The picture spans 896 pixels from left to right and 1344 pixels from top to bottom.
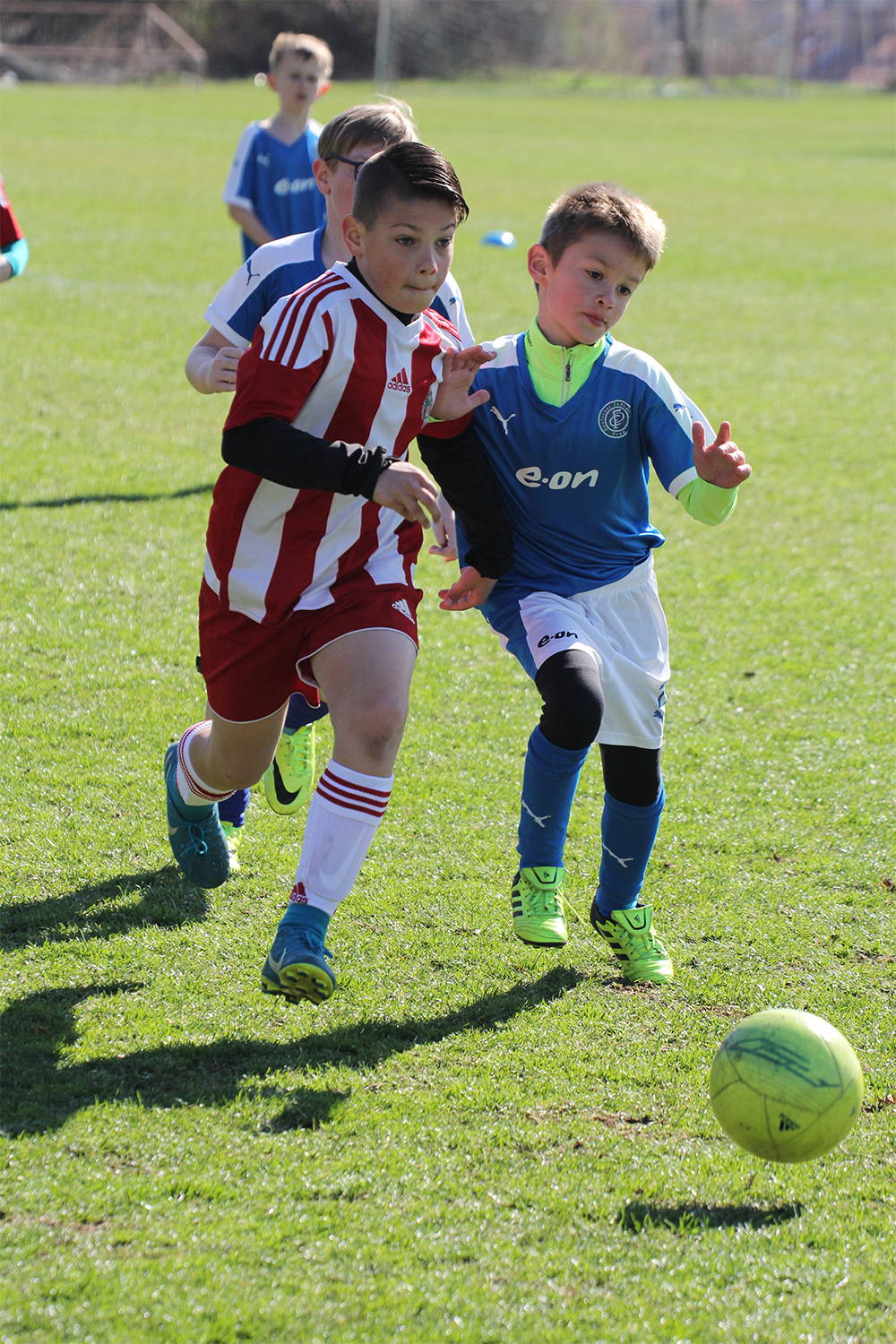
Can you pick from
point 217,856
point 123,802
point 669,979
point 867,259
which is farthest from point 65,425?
point 867,259

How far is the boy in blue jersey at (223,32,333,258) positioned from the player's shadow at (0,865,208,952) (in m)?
4.71

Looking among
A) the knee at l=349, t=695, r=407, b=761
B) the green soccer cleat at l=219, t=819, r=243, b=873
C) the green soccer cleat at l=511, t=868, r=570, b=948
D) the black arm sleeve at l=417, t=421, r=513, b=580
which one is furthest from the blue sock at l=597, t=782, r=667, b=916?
the green soccer cleat at l=219, t=819, r=243, b=873

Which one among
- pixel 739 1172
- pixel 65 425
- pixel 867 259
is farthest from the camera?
pixel 867 259

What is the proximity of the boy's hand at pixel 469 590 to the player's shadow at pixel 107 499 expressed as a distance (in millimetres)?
3786

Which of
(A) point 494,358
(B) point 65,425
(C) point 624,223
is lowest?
(B) point 65,425

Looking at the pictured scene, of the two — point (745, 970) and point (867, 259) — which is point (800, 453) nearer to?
point (745, 970)

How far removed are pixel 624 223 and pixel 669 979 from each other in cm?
188

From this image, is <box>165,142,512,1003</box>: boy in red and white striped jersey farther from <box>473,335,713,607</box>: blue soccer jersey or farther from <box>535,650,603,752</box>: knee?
<box>535,650,603,752</box>: knee

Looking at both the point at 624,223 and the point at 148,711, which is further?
the point at 148,711

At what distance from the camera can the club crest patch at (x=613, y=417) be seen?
3.46 metres

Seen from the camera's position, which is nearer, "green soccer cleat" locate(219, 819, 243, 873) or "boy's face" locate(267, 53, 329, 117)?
"green soccer cleat" locate(219, 819, 243, 873)

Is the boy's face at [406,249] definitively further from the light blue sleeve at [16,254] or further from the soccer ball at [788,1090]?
the light blue sleeve at [16,254]

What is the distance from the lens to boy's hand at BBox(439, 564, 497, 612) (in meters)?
3.48

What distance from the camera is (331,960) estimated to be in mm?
3357
